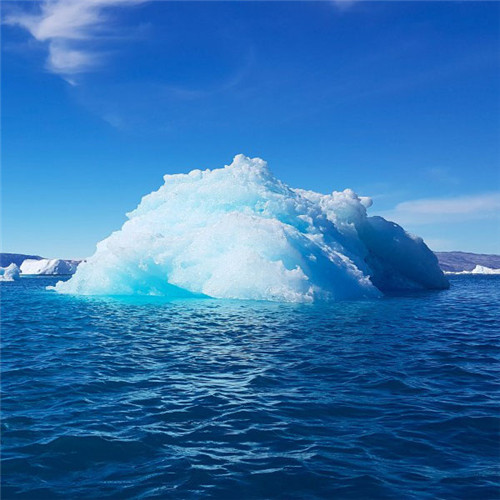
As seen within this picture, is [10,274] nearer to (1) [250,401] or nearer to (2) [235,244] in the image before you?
(2) [235,244]

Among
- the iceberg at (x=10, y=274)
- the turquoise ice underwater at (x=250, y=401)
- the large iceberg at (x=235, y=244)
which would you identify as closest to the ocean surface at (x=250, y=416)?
the turquoise ice underwater at (x=250, y=401)

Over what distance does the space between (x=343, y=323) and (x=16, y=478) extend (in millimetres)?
13104

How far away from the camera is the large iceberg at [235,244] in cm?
2491

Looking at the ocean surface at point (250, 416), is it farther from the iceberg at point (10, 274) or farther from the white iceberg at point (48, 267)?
the white iceberg at point (48, 267)

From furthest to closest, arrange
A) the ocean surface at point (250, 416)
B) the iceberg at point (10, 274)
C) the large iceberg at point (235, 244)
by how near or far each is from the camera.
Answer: the iceberg at point (10, 274), the large iceberg at point (235, 244), the ocean surface at point (250, 416)

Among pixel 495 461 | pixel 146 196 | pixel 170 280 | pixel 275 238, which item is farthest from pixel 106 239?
pixel 495 461

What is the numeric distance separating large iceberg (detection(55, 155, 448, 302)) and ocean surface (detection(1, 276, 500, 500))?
11.5 m

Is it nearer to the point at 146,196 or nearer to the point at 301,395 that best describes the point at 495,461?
the point at 301,395

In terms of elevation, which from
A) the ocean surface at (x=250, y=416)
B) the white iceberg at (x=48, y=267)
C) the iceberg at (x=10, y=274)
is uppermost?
the white iceberg at (x=48, y=267)

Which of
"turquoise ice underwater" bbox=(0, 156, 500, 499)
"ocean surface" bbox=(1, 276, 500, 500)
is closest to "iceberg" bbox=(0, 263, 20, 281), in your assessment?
"turquoise ice underwater" bbox=(0, 156, 500, 499)

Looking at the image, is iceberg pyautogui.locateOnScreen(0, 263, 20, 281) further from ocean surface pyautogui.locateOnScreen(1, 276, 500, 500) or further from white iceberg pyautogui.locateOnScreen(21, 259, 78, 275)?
ocean surface pyautogui.locateOnScreen(1, 276, 500, 500)

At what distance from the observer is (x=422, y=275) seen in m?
40.1

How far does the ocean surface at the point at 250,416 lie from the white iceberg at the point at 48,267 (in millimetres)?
115927

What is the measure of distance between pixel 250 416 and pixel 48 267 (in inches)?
5113
